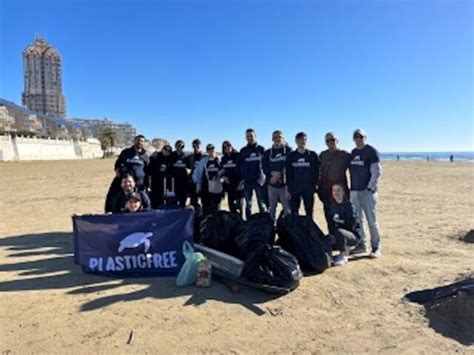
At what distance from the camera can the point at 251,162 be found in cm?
710

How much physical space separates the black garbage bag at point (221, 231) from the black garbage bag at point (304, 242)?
25.2 inches

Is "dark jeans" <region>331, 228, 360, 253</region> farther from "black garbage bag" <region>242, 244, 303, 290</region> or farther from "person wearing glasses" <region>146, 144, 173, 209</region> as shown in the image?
"person wearing glasses" <region>146, 144, 173, 209</region>

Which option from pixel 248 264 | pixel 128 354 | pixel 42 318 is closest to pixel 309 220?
pixel 248 264

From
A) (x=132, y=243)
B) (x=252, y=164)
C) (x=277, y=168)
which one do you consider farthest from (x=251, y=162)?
(x=132, y=243)

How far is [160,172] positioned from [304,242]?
3336 mm

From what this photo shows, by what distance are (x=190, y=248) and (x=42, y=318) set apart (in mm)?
1811

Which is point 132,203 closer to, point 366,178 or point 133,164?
point 133,164

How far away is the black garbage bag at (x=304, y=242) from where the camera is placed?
5086 millimetres

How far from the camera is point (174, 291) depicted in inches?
177

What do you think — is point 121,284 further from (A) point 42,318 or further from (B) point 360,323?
(B) point 360,323

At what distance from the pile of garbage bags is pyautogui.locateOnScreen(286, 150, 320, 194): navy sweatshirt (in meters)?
0.95

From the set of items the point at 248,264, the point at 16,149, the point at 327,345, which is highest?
the point at 16,149

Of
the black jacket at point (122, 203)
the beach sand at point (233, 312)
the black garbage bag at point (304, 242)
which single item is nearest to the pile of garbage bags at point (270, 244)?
the black garbage bag at point (304, 242)

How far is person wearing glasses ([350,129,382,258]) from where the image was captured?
5906 mm
